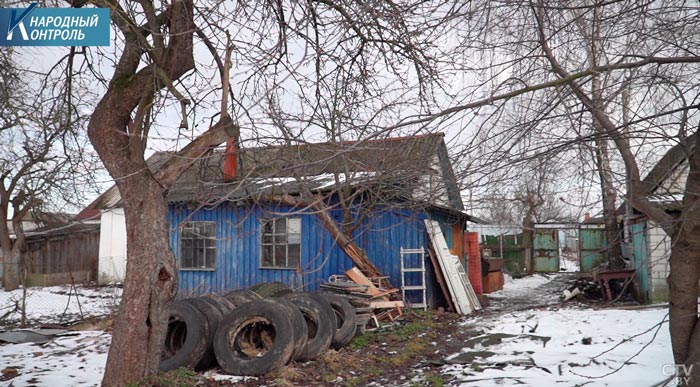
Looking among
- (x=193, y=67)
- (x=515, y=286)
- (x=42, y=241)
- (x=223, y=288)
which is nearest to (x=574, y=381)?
(x=193, y=67)

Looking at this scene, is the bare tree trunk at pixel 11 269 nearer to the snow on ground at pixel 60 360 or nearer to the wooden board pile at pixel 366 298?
the snow on ground at pixel 60 360

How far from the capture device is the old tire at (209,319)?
7754 millimetres

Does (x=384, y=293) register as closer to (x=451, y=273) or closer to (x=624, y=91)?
(x=451, y=273)

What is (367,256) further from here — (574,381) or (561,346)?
(574,381)

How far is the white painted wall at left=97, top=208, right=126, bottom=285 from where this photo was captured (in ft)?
75.8

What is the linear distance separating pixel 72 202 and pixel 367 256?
32.4ft

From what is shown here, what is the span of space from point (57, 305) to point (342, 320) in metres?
10.1

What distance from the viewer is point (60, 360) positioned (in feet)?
26.7

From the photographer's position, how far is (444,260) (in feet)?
43.7

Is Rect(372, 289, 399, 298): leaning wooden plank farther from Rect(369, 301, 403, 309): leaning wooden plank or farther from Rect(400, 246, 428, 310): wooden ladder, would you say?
Rect(400, 246, 428, 310): wooden ladder

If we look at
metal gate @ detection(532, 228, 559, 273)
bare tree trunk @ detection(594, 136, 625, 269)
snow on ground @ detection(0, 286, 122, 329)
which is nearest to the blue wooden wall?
snow on ground @ detection(0, 286, 122, 329)

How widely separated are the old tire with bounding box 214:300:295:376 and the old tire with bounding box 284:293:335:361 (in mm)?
566

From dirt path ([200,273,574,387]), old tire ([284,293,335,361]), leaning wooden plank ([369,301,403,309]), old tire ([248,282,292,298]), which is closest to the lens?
dirt path ([200,273,574,387])

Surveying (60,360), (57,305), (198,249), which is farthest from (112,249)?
(60,360)
